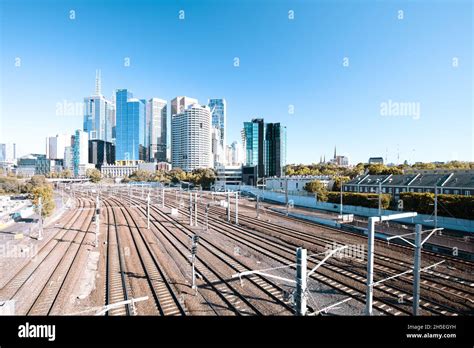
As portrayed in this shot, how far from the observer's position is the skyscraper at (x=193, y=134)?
1518 inches

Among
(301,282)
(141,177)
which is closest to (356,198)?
(301,282)

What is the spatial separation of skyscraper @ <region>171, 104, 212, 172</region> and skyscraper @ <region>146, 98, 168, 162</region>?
268 feet

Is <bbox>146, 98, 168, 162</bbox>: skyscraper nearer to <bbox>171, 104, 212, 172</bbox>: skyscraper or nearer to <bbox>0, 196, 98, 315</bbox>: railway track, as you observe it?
<bbox>171, 104, 212, 172</bbox>: skyscraper

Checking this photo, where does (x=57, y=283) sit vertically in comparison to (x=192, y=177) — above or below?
below

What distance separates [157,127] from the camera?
13225cm

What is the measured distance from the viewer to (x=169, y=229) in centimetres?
1791

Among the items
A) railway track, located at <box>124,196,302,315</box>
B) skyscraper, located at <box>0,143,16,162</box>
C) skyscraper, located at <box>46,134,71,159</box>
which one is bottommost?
railway track, located at <box>124,196,302,315</box>

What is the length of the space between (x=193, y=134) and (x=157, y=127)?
9970 cm

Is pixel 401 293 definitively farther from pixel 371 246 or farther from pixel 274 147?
pixel 274 147

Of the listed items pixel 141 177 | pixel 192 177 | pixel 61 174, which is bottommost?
pixel 141 177

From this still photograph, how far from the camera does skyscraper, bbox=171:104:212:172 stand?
38.6 m

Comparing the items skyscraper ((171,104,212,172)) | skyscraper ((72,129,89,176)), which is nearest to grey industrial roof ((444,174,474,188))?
skyscraper ((171,104,212,172))

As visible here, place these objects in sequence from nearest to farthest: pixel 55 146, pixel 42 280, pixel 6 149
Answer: pixel 6 149 → pixel 42 280 → pixel 55 146
